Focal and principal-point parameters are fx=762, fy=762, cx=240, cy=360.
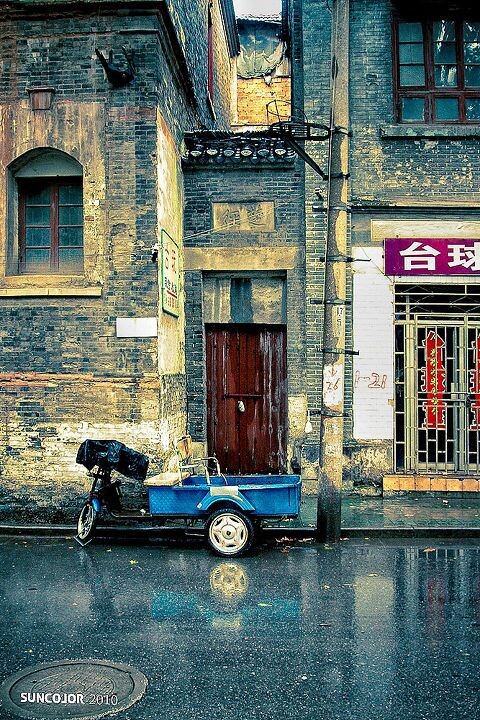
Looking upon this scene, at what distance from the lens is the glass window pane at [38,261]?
36.6 feet

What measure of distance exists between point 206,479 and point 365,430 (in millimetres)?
3912

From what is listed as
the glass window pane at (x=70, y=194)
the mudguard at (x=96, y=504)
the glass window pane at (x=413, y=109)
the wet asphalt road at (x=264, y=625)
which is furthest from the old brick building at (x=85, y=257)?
the glass window pane at (x=413, y=109)

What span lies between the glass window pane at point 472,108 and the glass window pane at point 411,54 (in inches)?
41.0

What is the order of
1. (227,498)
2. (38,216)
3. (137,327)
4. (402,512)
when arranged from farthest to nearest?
(38,216) < (402,512) < (137,327) < (227,498)

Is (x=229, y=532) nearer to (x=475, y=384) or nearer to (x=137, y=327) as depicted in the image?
(x=137, y=327)

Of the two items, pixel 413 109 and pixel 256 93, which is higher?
pixel 256 93

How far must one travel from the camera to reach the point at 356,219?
1262 centimetres

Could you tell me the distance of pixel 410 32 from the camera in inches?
505

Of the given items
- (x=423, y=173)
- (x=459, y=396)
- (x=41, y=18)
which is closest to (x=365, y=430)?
(x=459, y=396)

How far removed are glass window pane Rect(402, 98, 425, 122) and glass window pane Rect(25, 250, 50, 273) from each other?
249 inches

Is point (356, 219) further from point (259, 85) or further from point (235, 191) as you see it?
point (259, 85)

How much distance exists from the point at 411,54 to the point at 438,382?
552 centimetres

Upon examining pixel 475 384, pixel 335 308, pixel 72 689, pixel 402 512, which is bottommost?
pixel 72 689

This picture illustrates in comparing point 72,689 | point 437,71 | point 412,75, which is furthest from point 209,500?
point 437,71
